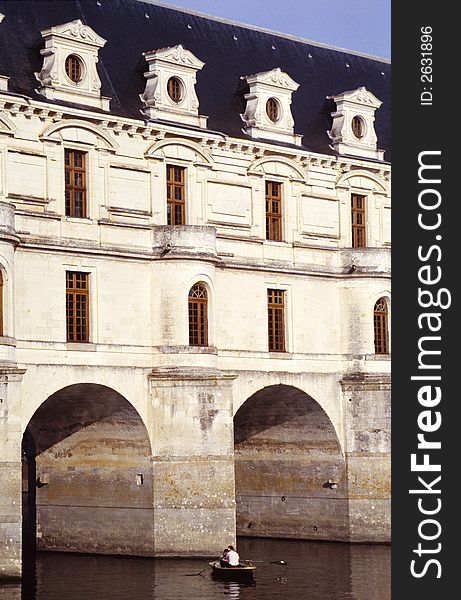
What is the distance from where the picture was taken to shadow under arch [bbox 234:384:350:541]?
57875 millimetres

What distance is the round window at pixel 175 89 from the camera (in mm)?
54041

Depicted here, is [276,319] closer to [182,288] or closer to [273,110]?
[182,288]

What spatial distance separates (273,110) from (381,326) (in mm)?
8689

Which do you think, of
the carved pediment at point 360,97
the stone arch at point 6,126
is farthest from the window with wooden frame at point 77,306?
the carved pediment at point 360,97

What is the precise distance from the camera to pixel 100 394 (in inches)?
2020

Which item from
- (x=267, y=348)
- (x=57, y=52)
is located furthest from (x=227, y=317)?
(x=57, y=52)

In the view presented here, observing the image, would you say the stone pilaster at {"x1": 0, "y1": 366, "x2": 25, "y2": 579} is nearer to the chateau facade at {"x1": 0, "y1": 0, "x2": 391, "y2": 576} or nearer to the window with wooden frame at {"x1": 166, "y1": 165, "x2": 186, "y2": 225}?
the chateau facade at {"x1": 0, "y1": 0, "x2": 391, "y2": 576}

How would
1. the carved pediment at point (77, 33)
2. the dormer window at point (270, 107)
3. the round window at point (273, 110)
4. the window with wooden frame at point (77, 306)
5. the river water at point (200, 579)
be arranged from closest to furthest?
the river water at point (200, 579) → the window with wooden frame at point (77, 306) → the carved pediment at point (77, 33) → the dormer window at point (270, 107) → the round window at point (273, 110)

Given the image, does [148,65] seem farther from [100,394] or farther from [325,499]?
[325,499]

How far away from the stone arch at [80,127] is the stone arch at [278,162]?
6.28m

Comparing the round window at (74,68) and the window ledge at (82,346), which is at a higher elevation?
the round window at (74,68)

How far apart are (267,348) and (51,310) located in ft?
30.8

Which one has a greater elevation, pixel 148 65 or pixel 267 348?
pixel 148 65

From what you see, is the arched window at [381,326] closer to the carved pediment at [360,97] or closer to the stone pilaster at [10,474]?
the carved pediment at [360,97]
